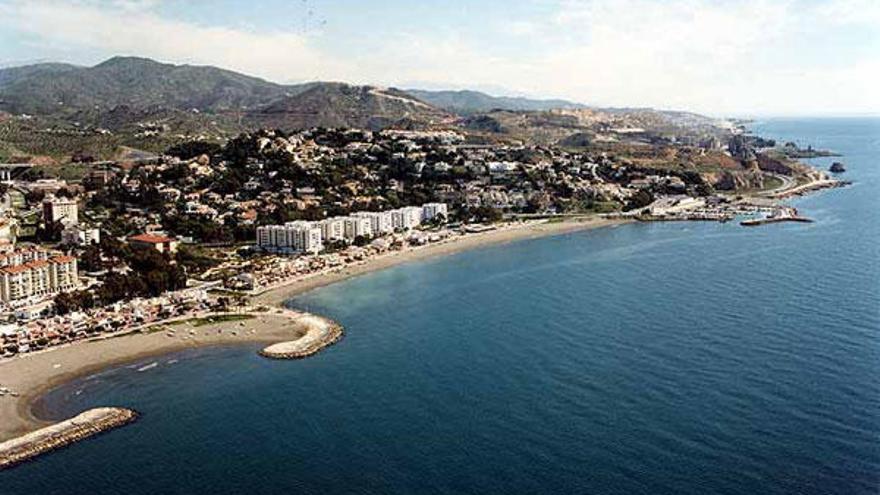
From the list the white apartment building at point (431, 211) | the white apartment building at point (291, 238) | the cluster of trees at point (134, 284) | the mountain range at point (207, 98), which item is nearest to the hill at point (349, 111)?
the mountain range at point (207, 98)

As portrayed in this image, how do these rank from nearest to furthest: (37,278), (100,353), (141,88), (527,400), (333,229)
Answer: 1. (527,400)
2. (100,353)
3. (37,278)
4. (333,229)
5. (141,88)

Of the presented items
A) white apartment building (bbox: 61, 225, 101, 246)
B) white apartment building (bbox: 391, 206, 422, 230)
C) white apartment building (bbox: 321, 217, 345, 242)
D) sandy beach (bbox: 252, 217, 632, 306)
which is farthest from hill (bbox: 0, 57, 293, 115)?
white apartment building (bbox: 321, 217, 345, 242)

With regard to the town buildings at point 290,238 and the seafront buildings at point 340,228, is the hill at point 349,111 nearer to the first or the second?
the seafront buildings at point 340,228

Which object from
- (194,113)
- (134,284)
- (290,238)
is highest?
(194,113)

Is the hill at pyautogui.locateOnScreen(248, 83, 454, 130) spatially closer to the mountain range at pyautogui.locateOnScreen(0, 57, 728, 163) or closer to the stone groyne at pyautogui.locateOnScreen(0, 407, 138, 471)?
the mountain range at pyautogui.locateOnScreen(0, 57, 728, 163)

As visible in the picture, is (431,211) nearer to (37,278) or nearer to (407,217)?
(407,217)

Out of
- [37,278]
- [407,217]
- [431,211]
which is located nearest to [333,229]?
[407,217]

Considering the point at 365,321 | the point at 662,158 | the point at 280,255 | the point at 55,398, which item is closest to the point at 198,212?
the point at 280,255
